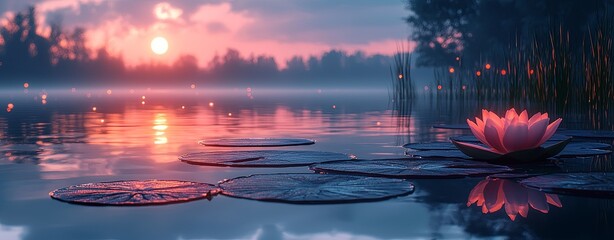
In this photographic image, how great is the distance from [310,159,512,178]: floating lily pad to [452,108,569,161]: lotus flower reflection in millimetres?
302

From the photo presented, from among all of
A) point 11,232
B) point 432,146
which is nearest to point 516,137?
point 432,146

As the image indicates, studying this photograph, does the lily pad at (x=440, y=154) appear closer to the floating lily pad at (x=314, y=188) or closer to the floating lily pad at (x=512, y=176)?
the floating lily pad at (x=512, y=176)

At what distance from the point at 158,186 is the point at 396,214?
140cm

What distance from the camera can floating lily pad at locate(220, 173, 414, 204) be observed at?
411cm

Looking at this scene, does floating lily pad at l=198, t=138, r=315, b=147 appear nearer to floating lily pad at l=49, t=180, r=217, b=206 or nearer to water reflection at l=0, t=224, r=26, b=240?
floating lily pad at l=49, t=180, r=217, b=206

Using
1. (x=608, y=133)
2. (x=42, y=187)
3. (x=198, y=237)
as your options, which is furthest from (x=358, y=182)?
(x=608, y=133)

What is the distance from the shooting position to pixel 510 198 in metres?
4.22

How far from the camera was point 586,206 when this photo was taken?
13.0 feet

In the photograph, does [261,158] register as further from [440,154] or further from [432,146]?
[432,146]

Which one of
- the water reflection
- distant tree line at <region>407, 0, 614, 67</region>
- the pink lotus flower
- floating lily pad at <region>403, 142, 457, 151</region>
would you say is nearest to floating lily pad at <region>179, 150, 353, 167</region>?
floating lily pad at <region>403, 142, 457, 151</region>

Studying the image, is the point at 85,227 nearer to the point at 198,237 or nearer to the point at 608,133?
the point at 198,237

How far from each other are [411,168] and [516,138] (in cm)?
107

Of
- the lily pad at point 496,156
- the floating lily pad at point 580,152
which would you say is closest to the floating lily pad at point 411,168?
the lily pad at point 496,156

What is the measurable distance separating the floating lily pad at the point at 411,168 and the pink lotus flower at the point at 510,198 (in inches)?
11.7
